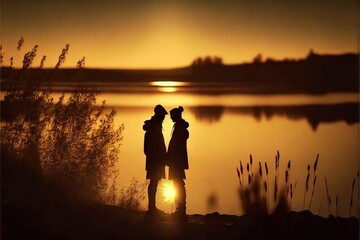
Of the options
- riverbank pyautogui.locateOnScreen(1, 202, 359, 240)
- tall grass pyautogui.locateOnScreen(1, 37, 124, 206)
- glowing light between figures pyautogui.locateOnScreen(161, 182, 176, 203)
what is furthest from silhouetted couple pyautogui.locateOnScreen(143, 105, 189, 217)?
glowing light between figures pyautogui.locateOnScreen(161, 182, 176, 203)

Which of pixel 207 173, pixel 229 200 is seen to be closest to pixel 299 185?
pixel 229 200

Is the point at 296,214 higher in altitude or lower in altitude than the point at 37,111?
lower

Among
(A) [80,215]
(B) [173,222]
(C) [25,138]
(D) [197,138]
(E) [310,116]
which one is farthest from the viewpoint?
(E) [310,116]

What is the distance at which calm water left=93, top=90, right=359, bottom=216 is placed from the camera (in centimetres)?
1981

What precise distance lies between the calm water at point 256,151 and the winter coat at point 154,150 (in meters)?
2.96

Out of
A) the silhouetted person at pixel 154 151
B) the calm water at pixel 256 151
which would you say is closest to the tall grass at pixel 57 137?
the silhouetted person at pixel 154 151

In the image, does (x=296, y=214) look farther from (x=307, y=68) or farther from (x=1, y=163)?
(x=307, y=68)

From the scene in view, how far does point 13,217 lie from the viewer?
11.0 meters

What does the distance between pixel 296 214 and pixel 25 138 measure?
6.96 meters

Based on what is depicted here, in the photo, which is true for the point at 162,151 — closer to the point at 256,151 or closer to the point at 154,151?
the point at 154,151

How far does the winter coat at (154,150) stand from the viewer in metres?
13.7

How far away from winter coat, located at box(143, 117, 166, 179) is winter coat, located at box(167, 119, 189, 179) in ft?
0.72

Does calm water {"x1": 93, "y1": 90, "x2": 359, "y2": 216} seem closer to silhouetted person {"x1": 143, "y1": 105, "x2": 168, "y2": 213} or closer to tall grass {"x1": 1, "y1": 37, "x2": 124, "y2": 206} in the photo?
tall grass {"x1": 1, "y1": 37, "x2": 124, "y2": 206}

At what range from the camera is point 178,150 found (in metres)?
13.8
